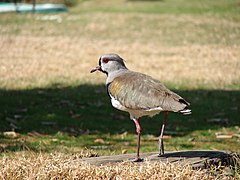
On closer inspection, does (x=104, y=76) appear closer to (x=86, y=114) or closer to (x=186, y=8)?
(x=86, y=114)

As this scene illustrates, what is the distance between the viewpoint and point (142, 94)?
6.18m

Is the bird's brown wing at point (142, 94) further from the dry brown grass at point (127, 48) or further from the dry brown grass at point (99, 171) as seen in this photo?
the dry brown grass at point (127, 48)

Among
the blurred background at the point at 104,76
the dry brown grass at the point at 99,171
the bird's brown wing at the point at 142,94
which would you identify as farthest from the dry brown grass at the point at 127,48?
the dry brown grass at the point at 99,171

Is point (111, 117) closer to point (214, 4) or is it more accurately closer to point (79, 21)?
point (79, 21)

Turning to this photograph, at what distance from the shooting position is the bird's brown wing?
602 centimetres

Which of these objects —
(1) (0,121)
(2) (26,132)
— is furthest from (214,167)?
(1) (0,121)

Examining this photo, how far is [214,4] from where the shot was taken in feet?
115

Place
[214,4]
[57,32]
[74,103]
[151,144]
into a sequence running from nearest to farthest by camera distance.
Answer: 1. [151,144]
2. [74,103]
3. [57,32]
4. [214,4]

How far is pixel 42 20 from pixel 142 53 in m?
9.55

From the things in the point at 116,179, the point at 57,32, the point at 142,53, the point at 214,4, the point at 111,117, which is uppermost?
the point at 214,4

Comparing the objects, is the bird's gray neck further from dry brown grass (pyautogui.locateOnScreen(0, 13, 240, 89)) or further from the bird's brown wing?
dry brown grass (pyautogui.locateOnScreen(0, 13, 240, 89))

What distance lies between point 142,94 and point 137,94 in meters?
0.05

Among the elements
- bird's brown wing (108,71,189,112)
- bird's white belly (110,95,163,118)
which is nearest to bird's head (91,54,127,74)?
bird's brown wing (108,71,189,112)

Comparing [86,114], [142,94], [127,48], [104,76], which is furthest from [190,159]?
[127,48]
